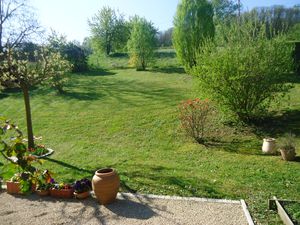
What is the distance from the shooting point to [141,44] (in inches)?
1195

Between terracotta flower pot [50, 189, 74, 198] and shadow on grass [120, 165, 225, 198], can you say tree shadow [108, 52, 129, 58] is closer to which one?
shadow on grass [120, 165, 225, 198]

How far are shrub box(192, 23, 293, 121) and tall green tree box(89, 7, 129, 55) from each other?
126 feet

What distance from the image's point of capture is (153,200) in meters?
6.36

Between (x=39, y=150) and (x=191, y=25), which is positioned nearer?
(x=39, y=150)

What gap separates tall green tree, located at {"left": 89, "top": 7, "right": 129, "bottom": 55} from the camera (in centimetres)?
4834

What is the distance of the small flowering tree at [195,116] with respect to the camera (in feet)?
35.3

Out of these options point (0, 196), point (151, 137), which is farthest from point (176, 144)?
point (0, 196)

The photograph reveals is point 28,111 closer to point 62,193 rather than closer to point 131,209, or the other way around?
point 62,193

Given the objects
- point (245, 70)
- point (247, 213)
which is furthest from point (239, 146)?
point (247, 213)

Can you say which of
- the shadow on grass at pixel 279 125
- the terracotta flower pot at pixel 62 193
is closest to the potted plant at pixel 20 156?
the terracotta flower pot at pixel 62 193

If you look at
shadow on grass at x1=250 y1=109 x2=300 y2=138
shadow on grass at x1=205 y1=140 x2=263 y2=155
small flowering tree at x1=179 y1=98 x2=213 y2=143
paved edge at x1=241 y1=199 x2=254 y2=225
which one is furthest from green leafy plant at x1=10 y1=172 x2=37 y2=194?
shadow on grass at x1=250 y1=109 x2=300 y2=138

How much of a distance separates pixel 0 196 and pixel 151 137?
241 inches

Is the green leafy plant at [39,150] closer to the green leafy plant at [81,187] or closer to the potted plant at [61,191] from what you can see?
the potted plant at [61,191]

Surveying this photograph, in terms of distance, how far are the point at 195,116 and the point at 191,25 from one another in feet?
50.3
